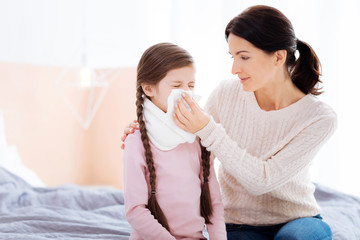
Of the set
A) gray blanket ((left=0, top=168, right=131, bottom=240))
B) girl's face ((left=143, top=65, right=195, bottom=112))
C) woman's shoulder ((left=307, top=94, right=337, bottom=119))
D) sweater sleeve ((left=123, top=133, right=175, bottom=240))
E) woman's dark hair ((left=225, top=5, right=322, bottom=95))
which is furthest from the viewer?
gray blanket ((left=0, top=168, right=131, bottom=240))

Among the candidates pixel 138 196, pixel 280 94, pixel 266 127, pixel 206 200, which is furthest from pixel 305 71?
pixel 138 196

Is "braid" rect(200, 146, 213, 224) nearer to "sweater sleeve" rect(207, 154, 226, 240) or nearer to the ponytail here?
"sweater sleeve" rect(207, 154, 226, 240)

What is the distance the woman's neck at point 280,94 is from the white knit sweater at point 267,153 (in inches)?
1.3

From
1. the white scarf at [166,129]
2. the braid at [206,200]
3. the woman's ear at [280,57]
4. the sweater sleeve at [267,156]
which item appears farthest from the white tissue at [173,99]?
the woman's ear at [280,57]

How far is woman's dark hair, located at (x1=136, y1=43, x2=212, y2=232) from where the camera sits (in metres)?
1.25

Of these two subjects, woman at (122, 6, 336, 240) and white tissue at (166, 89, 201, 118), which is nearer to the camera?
white tissue at (166, 89, 201, 118)

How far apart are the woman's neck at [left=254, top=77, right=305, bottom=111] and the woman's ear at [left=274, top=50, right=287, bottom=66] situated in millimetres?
126

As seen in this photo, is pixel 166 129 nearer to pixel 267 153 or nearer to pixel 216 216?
pixel 216 216

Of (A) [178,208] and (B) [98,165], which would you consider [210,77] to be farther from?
(A) [178,208]

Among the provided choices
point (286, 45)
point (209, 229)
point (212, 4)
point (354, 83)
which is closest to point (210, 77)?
point (212, 4)

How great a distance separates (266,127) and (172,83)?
47cm

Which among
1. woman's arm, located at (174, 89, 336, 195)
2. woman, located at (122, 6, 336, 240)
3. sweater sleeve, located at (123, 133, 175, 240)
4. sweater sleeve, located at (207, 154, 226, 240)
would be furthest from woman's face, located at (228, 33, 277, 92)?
sweater sleeve, located at (123, 133, 175, 240)

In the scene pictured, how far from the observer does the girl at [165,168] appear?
4.06 ft

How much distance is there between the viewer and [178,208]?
4.15 ft
